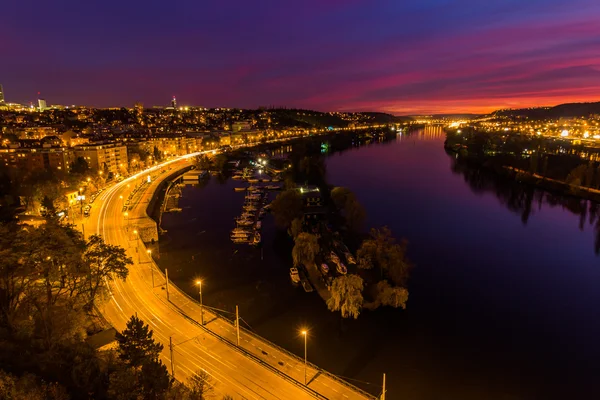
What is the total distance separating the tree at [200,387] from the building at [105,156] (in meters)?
37.7

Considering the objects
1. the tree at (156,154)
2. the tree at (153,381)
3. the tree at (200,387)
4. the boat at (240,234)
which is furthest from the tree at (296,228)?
the tree at (156,154)

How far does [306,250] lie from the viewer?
19.6 metres

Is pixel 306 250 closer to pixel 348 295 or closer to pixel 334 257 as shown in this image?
pixel 334 257

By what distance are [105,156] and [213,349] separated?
1506 inches

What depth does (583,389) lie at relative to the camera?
12648 millimetres

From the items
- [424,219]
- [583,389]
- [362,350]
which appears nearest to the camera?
[583,389]

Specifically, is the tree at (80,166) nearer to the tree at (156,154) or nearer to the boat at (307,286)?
the tree at (156,154)

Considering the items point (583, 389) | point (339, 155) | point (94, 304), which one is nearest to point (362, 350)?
point (583, 389)

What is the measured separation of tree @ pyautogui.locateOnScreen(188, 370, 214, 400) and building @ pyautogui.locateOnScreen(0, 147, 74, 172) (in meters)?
35.7

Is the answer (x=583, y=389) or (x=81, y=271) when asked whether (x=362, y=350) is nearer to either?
(x=583, y=389)

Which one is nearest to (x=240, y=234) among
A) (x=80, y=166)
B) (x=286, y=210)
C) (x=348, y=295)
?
(x=286, y=210)

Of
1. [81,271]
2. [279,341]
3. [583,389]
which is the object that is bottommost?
[583,389]

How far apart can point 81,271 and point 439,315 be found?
47.7 ft

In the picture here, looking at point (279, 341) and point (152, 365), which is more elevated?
point (152, 365)
